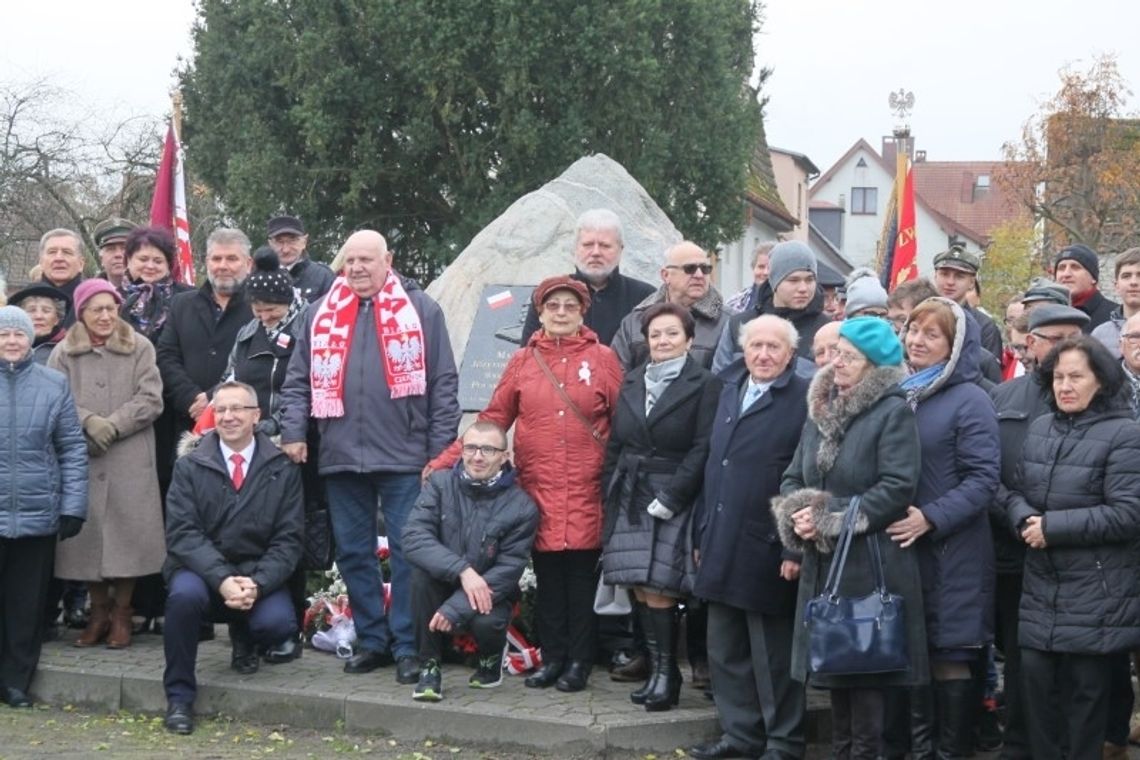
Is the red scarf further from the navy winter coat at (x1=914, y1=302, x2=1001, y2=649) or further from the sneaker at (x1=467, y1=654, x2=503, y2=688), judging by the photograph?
the navy winter coat at (x1=914, y1=302, x2=1001, y2=649)

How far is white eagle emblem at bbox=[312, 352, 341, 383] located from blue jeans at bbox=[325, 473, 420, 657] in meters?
0.50

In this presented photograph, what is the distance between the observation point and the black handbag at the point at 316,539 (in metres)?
7.85

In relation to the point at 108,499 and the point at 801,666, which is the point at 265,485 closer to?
the point at 108,499

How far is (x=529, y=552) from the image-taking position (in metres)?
A: 7.17

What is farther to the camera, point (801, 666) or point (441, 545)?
point (441, 545)

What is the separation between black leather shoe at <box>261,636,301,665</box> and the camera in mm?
7702

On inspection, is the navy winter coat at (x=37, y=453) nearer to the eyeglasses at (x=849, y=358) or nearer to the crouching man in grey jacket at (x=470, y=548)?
the crouching man in grey jacket at (x=470, y=548)

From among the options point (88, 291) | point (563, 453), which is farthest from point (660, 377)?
point (88, 291)

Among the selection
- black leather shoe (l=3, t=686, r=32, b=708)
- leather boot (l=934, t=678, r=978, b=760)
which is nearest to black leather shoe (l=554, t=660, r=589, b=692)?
leather boot (l=934, t=678, r=978, b=760)

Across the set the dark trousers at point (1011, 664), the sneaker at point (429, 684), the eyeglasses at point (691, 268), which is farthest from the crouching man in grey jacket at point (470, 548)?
the dark trousers at point (1011, 664)

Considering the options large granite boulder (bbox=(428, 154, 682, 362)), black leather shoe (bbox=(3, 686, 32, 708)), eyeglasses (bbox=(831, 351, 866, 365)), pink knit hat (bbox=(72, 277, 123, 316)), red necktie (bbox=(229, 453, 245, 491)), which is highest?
large granite boulder (bbox=(428, 154, 682, 362))

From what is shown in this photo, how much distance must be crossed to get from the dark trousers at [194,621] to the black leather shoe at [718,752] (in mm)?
2229

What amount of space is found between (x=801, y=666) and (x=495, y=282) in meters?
4.73

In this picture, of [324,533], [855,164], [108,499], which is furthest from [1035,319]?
[855,164]
